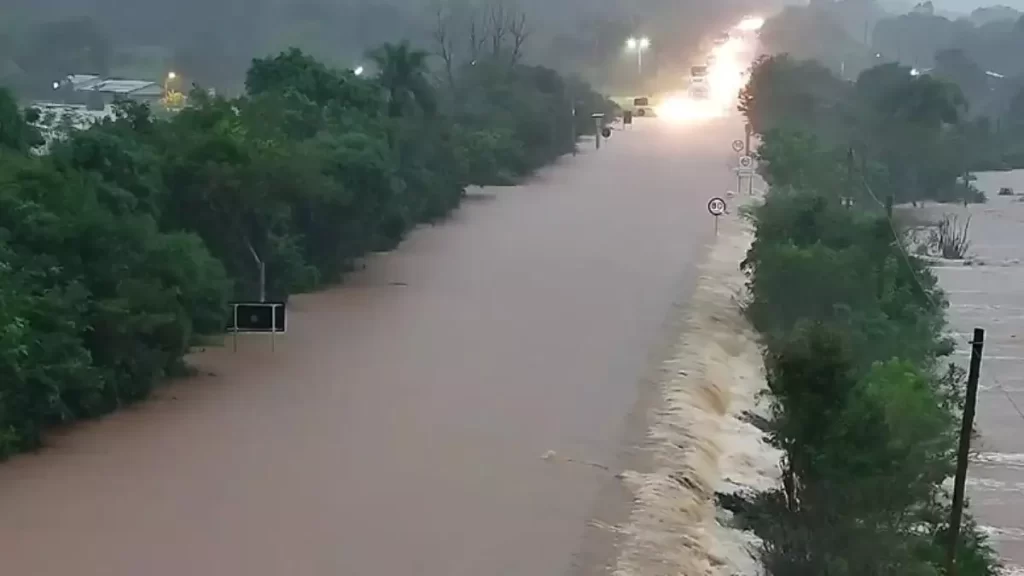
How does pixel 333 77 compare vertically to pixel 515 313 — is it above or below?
above

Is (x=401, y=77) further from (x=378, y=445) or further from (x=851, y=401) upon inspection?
(x=851, y=401)

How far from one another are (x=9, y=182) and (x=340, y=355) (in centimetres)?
583

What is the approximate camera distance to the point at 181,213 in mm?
23453

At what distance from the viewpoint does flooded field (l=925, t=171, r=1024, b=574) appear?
1919 centimetres

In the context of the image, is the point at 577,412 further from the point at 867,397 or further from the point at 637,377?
the point at 867,397

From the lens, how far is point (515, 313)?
26.0 meters

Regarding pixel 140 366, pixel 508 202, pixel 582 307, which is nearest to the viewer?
pixel 140 366

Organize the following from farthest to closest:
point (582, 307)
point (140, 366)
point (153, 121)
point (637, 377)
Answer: point (582, 307), point (153, 121), point (637, 377), point (140, 366)

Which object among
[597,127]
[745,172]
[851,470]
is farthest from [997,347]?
[597,127]

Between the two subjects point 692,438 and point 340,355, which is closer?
point 692,438

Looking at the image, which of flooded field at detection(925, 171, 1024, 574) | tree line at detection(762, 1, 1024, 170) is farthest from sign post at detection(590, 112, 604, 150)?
tree line at detection(762, 1, 1024, 170)

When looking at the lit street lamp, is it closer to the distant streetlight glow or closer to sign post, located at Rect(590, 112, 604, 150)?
the distant streetlight glow

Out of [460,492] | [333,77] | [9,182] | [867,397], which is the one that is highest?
[333,77]

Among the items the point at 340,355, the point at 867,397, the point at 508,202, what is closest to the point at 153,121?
the point at 340,355
